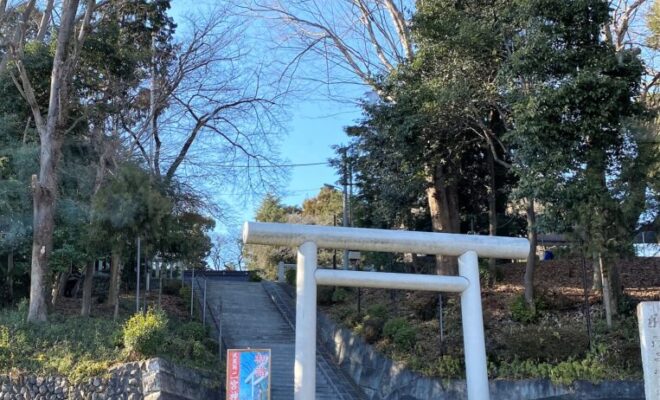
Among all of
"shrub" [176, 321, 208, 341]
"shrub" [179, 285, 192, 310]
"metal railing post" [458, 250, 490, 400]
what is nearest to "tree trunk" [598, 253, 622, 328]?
"metal railing post" [458, 250, 490, 400]

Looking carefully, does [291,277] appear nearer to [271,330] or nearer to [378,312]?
[271,330]

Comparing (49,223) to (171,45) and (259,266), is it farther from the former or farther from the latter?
(259,266)

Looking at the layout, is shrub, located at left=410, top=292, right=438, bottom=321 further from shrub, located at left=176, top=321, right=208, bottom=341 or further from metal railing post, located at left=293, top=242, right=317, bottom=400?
metal railing post, located at left=293, top=242, right=317, bottom=400

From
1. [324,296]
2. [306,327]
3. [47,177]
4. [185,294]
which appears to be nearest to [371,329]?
[324,296]

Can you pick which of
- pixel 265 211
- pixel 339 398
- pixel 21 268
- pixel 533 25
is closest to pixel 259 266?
pixel 265 211

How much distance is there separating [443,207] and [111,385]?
12381 mm

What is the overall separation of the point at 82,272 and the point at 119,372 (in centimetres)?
993

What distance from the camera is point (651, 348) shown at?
28.7 feet

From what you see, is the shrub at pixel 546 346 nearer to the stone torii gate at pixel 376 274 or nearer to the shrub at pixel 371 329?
the stone torii gate at pixel 376 274

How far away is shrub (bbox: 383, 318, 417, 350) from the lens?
1677cm

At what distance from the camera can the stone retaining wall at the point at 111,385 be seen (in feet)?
44.2

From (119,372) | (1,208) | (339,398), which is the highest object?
(1,208)

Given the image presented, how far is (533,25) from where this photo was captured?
52.9ft

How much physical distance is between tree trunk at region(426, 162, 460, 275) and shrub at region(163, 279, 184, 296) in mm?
10408
